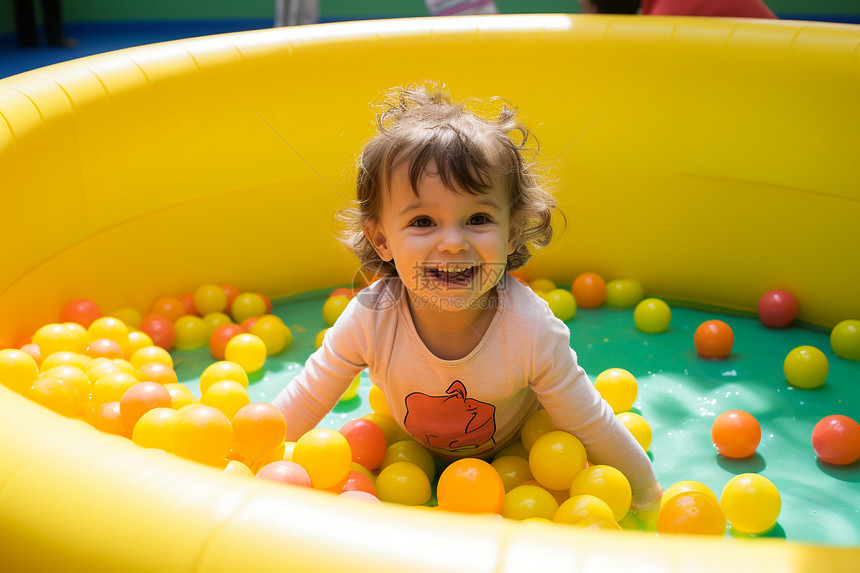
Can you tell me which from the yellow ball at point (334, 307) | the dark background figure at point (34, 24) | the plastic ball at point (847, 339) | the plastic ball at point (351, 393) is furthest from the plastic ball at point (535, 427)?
the dark background figure at point (34, 24)

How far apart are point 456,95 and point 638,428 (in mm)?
1033

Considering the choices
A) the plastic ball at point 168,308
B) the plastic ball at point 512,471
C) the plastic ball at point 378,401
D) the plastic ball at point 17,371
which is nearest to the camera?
the plastic ball at point 512,471

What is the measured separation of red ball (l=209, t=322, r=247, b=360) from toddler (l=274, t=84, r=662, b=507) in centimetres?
48

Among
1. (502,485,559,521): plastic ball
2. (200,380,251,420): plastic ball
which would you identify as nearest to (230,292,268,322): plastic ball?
(200,380,251,420): plastic ball

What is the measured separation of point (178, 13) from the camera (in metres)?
5.72

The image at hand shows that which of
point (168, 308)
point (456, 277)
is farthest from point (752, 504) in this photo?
point (168, 308)

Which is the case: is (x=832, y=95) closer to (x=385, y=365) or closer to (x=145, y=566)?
(x=385, y=365)

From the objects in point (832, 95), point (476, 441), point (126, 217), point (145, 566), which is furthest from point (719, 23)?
point (145, 566)

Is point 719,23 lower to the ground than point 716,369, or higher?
higher

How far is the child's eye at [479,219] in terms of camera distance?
121cm

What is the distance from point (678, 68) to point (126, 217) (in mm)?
1342

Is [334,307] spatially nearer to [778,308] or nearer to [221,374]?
[221,374]

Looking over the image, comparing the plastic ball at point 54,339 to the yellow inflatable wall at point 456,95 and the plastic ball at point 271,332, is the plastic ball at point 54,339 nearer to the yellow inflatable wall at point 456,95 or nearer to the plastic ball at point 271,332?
the yellow inflatable wall at point 456,95

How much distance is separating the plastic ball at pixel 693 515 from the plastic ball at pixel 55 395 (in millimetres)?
1020
